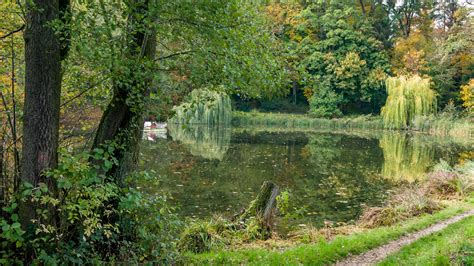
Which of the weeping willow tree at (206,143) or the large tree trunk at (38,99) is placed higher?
the large tree trunk at (38,99)

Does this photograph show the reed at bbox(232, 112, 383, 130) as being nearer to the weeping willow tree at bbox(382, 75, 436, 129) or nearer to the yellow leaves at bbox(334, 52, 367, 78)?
the weeping willow tree at bbox(382, 75, 436, 129)

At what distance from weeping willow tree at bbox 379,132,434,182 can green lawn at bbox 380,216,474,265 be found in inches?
322

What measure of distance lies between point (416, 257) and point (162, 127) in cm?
2526

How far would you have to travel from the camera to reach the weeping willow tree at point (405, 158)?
16.4m

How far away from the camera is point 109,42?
3893mm

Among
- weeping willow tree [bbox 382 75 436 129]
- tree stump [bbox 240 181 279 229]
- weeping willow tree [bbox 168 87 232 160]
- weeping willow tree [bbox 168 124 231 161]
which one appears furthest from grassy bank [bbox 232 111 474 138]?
tree stump [bbox 240 181 279 229]

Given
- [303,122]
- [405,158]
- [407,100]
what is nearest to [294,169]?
[405,158]

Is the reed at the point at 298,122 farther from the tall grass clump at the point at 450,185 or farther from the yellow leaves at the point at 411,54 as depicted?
the tall grass clump at the point at 450,185

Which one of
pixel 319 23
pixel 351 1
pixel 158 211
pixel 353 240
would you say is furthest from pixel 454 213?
pixel 351 1

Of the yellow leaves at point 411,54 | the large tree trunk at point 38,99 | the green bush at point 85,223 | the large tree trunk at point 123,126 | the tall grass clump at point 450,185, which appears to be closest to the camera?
the green bush at point 85,223

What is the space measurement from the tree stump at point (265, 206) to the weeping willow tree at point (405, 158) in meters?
8.41

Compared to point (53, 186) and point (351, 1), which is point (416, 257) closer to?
point (53, 186)

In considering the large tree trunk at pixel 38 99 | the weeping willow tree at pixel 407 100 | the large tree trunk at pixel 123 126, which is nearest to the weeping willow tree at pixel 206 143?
the large tree trunk at pixel 123 126

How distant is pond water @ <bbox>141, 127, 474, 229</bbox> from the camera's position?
36.4ft
